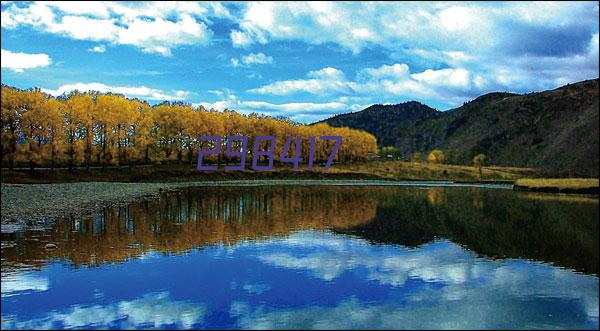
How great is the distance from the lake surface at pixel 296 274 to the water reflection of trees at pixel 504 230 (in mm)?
157

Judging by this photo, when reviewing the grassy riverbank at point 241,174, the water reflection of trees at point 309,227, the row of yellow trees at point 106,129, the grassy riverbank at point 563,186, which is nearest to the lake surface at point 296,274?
the water reflection of trees at point 309,227

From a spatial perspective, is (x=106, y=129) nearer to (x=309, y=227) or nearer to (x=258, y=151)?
(x=258, y=151)

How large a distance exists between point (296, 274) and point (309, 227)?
15976mm

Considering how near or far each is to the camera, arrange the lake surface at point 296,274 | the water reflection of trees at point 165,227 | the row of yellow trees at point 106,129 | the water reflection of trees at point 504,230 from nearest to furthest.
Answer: the lake surface at point 296,274
the water reflection of trees at point 165,227
the water reflection of trees at point 504,230
the row of yellow trees at point 106,129

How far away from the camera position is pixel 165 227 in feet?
116

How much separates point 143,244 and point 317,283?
12.6 m

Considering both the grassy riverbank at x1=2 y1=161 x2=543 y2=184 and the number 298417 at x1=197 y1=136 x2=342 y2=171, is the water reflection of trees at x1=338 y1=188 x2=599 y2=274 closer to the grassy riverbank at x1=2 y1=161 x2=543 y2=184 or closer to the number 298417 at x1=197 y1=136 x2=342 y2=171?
the grassy riverbank at x1=2 y1=161 x2=543 y2=184

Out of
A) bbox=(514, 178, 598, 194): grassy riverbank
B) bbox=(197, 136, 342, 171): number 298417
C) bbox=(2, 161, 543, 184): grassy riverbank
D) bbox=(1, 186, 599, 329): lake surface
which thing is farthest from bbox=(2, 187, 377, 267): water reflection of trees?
bbox=(197, 136, 342, 171): number 298417

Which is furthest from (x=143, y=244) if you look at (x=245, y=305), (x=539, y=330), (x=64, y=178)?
(x=64, y=178)

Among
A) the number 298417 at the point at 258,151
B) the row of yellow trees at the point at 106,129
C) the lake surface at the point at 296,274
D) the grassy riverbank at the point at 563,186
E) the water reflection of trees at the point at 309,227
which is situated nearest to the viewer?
the lake surface at the point at 296,274

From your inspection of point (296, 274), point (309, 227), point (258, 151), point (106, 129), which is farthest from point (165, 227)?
point (258, 151)

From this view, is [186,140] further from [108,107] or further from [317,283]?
[317,283]

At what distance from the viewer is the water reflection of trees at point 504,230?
27.5 meters

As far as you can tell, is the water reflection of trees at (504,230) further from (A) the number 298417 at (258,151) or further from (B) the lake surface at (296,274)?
(A) the number 298417 at (258,151)
